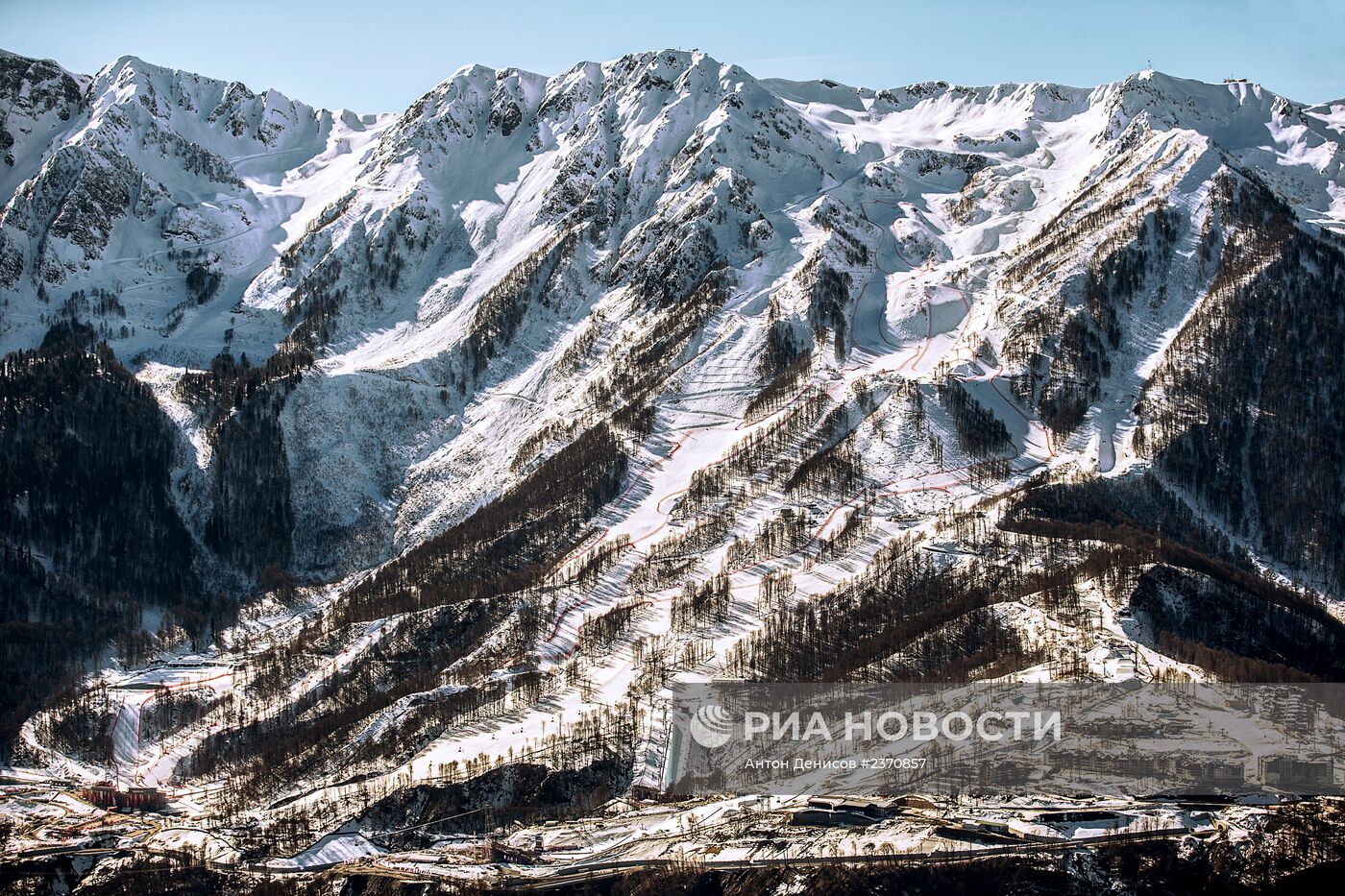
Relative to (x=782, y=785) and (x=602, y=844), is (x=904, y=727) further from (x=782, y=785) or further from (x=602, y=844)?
(x=602, y=844)

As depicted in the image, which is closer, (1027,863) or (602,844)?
(1027,863)

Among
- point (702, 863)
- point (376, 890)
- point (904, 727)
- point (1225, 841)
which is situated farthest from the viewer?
point (904, 727)

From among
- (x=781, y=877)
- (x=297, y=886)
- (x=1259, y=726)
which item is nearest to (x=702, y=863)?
(x=781, y=877)

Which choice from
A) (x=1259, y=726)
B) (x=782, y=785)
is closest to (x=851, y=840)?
(x=782, y=785)

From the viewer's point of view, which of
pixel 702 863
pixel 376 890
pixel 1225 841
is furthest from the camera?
pixel 376 890

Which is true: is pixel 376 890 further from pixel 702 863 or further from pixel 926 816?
pixel 926 816

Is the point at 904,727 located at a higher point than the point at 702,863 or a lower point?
higher

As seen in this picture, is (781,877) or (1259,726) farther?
(1259,726)

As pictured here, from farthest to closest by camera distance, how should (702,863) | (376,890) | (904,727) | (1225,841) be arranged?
(904,727), (376,890), (702,863), (1225,841)

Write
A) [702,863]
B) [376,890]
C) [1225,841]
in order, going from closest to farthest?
[1225,841] → [702,863] → [376,890]
